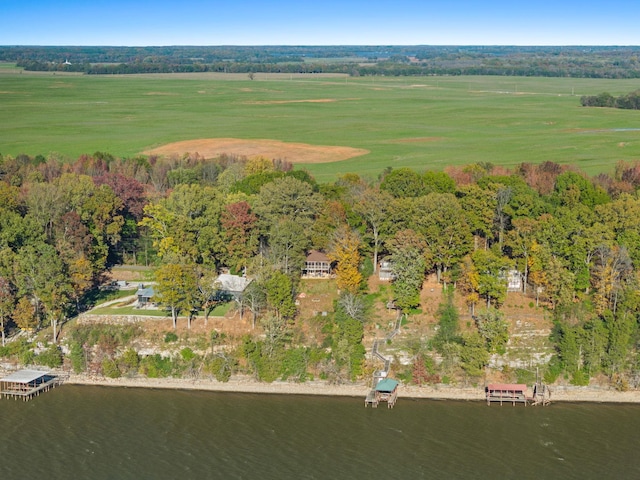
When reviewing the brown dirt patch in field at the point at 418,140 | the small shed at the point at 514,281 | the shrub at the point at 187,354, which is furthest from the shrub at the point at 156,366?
the brown dirt patch in field at the point at 418,140

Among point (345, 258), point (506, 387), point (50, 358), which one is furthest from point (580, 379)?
point (50, 358)

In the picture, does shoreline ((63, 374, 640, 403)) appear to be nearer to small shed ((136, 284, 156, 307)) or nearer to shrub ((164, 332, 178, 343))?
shrub ((164, 332, 178, 343))

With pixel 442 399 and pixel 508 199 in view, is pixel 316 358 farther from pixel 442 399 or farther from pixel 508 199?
pixel 508 199

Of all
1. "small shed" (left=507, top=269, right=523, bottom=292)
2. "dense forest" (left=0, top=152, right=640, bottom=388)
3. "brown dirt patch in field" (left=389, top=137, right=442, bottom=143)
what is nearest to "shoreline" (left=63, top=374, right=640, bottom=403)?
"dense forest" (left=0, top=152, right=640, bottom=388)

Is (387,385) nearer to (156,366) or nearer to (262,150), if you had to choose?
(156,366)

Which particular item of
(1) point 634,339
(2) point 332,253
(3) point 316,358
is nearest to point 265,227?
(2) point 332,253

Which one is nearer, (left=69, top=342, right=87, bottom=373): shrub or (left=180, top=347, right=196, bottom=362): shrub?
(left=180, top=347, right=196, bottom=362): shrub

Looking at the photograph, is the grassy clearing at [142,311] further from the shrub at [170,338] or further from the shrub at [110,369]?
the shrub at [110,369]
